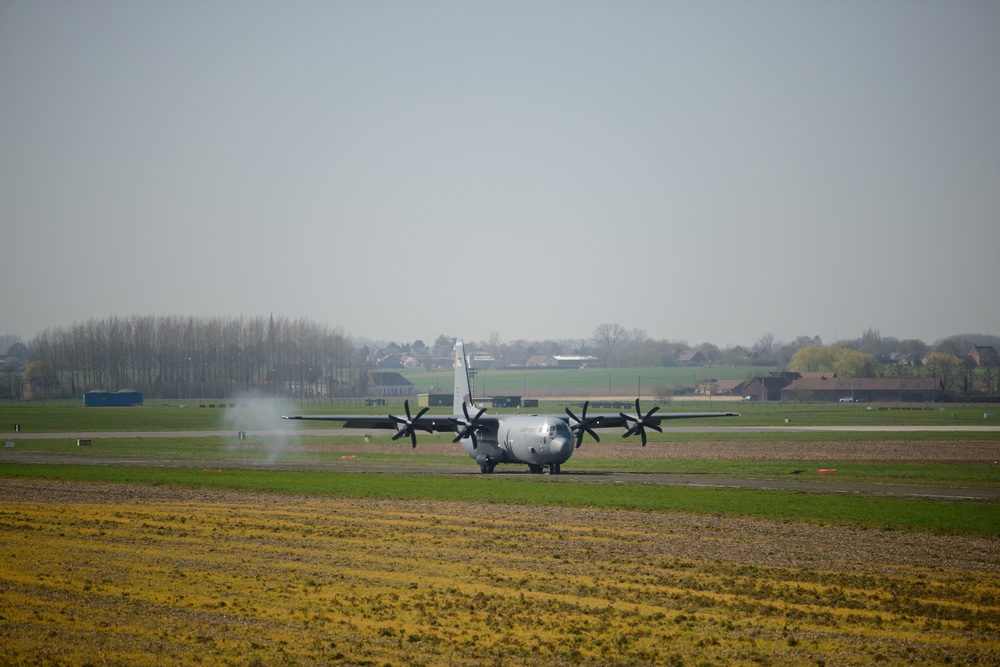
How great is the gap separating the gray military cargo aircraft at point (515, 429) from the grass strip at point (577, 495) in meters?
2.92

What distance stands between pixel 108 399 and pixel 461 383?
316 ft

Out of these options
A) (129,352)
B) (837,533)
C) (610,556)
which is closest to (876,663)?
(610,556)

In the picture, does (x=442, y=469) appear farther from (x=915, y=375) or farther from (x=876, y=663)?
(x=915, y=375)

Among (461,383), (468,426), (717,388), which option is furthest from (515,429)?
(717,388)

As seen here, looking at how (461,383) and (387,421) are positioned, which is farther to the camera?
(461,383)

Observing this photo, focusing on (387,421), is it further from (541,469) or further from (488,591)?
(488,591)

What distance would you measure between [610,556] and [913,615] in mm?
9196

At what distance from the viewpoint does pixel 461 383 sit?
61.5 metres

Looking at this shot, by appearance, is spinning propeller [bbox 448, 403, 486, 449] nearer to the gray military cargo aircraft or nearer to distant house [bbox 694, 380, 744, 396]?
the gray military cargo aircraft

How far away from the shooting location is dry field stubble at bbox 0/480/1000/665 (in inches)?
706

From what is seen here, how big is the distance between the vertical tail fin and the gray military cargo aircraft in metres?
0.07

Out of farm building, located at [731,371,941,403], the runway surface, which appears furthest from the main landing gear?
farm building, located at [731,371,941,403]

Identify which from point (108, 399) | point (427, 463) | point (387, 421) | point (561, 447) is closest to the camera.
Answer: point (561, 447)

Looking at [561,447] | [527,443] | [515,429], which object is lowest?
[561,447]
